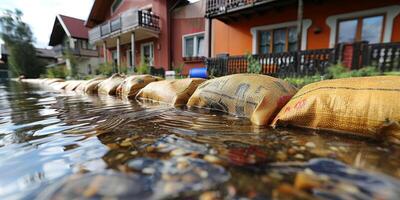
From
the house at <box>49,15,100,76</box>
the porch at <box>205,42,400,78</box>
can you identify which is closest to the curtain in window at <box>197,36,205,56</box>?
the porch at <box>205,42,400,78</box>

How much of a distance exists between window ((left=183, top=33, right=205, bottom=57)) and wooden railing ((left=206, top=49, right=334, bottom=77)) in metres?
3.42

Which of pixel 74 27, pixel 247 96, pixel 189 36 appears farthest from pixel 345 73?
pixel 74 27

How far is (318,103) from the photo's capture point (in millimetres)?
1377

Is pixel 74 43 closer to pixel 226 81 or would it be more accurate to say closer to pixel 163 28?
pixel 163 28

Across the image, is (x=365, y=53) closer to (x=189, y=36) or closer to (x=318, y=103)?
(x=318, y=103)

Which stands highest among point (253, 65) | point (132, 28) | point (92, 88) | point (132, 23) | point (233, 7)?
point (132, 23)

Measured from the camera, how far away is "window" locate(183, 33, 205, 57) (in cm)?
885

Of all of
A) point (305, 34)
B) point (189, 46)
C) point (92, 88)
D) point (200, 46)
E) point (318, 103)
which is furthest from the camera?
point (189, 46)

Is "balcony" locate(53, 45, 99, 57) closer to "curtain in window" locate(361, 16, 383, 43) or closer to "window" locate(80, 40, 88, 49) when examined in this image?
"window" locate(80, 40, 88, 49)

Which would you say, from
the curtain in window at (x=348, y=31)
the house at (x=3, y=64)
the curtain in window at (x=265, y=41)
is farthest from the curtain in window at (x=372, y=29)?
the house at (x=3, y=64)

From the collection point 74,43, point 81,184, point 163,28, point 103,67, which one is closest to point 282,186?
point 81,184

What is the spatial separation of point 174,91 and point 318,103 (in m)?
1.76

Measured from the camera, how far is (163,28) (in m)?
9.81

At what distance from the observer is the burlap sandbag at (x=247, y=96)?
1637 millimetres
